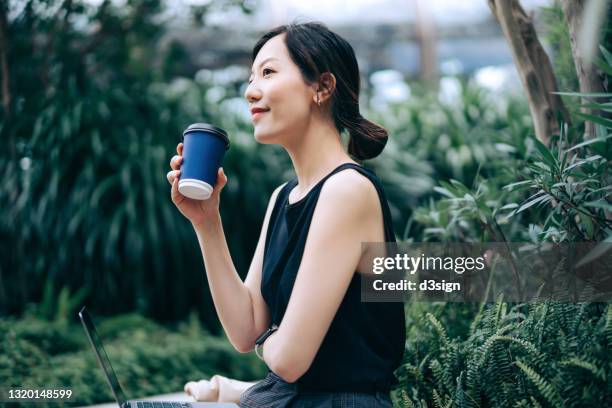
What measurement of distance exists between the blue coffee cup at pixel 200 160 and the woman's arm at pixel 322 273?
0.30 m

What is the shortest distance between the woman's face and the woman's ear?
0.08 ft

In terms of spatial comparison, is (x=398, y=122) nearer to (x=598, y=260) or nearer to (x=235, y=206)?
(x=235, y=206)

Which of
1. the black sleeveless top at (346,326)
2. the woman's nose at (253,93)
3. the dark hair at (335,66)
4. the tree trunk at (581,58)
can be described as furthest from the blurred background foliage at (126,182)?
the woman's nose at (253,93)

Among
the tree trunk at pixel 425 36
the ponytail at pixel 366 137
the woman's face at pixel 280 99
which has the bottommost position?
the ponytail at pixel 366 137

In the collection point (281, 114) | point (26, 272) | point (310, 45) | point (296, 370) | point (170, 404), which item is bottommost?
point (26, 272)

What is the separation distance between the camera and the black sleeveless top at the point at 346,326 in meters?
1.70

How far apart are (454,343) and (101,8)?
4525 mm

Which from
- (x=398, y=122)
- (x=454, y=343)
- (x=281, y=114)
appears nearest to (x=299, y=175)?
(x=281, y=114)

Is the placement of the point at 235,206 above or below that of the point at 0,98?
below

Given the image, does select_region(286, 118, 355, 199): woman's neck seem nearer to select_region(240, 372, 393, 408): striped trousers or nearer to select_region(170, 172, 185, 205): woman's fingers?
select_region(170, 172, 185, 205): woman's fingers

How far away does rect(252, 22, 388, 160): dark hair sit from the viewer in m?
1.85

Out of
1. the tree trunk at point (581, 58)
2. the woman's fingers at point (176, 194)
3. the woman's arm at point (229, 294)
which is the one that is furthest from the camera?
the tree trunk at point (581, 58)

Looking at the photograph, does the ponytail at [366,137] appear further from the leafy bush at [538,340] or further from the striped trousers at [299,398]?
the striped trousers at [299,398]

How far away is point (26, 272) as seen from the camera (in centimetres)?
549
